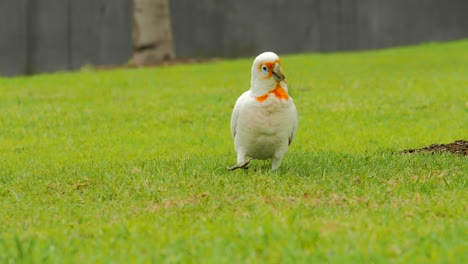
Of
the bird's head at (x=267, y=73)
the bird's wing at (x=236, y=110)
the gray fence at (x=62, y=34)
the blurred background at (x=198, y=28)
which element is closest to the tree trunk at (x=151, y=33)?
the blurred background at (x=198, y=28)

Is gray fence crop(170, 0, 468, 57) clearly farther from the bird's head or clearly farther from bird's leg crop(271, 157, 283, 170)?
the bird's head

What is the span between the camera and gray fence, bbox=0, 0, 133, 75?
1692cm

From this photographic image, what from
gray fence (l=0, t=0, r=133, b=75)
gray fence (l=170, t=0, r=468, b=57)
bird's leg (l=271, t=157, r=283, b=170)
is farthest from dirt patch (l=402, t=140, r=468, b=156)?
gray fence (l=170, t=0, r=468, b=57)

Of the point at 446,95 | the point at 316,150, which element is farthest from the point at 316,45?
the point at 316,150

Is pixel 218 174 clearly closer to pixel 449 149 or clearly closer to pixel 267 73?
pixel 267 73

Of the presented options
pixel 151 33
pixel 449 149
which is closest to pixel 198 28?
pixel 151 33

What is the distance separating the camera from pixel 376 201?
6.36 metres

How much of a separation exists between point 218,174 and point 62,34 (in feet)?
34.4

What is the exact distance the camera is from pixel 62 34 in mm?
17391

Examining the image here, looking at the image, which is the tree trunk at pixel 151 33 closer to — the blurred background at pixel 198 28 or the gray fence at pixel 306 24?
the blurred background at pixel 198 28

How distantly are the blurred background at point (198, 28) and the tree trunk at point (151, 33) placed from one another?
0.02m

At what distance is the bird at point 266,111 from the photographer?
7.29 meters

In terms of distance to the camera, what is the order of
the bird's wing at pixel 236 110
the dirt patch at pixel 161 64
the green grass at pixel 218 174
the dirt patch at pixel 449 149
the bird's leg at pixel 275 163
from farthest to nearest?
the dirt patch at pixel 161 64 < the dirt patch at pixel 449 149 < the bird's leg at pixel 275 163 < the bird's wing at pixel 236 110 < the green grass at pixel 218 174

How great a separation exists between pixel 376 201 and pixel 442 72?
31.1 feet
